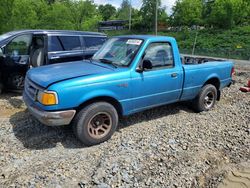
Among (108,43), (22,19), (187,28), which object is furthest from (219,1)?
(108,43)

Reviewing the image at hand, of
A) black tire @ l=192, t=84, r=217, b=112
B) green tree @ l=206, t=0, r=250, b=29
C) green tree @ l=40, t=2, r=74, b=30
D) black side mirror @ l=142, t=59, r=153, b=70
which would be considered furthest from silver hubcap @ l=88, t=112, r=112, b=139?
green tree @ l=206, t=0, r=250, b=29

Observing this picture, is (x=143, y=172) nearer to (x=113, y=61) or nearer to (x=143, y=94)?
(x=143, y=94)

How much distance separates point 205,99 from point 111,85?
287 centimetres

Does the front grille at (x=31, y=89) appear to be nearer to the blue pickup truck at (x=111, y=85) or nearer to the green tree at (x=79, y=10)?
the blue pickup truck at (x=111, y=85)

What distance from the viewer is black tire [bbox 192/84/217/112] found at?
6121mm

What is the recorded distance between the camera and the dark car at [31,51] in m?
6.93

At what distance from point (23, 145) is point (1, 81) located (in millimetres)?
3354

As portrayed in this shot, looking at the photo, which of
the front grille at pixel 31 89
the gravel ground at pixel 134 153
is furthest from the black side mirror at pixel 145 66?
the front grille at pixel 31 89

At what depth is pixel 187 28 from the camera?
179 feet

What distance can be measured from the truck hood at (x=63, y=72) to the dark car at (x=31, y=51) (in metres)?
2.07

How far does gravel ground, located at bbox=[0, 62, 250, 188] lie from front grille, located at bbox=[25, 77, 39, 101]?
746 millimetres

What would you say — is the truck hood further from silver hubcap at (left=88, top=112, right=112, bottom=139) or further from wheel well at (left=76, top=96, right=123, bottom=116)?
silver hubcap at (left=88, top=112, right=112, bottom=139)

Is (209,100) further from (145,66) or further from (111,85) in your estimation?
(111,85)

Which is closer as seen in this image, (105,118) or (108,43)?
(105,118)
